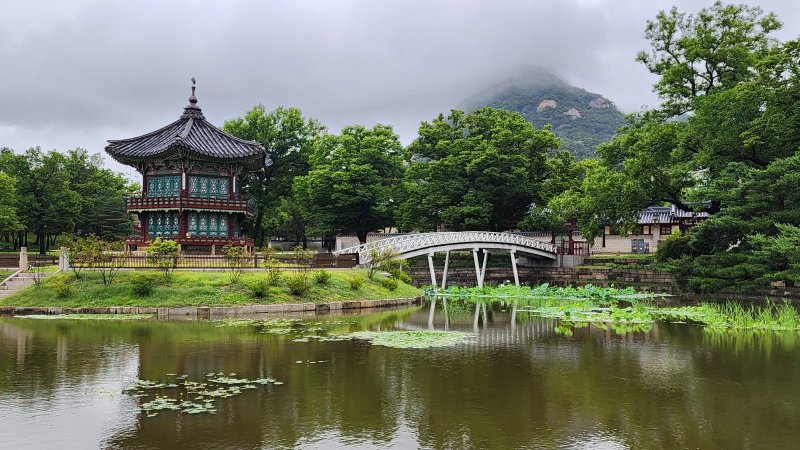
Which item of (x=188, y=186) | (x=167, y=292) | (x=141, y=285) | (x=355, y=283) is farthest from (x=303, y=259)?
(x=188, y=186)

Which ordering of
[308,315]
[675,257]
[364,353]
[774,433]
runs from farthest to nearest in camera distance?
[675,257]
[308,315]
[364,353]
[774,433]

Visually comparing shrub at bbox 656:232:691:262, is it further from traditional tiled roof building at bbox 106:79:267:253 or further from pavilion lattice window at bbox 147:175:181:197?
pavilion lattice window at bbox 147:175:181:197

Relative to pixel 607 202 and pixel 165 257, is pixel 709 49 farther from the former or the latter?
pixel 165 257

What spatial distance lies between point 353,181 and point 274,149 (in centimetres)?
1303

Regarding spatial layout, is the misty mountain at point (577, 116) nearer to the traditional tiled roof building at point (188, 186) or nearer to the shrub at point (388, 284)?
the traditional tiled roof building at point (188, 186)

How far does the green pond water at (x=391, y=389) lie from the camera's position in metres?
10.9

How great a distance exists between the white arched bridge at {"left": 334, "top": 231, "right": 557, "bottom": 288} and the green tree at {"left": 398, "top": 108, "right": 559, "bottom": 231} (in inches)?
292

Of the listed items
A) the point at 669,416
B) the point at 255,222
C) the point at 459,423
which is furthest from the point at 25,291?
the point at 255,222

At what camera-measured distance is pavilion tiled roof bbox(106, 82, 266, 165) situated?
46781mm

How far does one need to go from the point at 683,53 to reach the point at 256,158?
35.1m

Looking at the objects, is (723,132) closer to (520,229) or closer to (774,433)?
(520,229)

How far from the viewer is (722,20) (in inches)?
1750

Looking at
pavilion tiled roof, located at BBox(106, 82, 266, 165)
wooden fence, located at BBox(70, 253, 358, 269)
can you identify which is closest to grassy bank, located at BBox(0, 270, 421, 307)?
wooden fence, located at BBox(70, 253, 358, 269)

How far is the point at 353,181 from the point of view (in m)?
62.1
